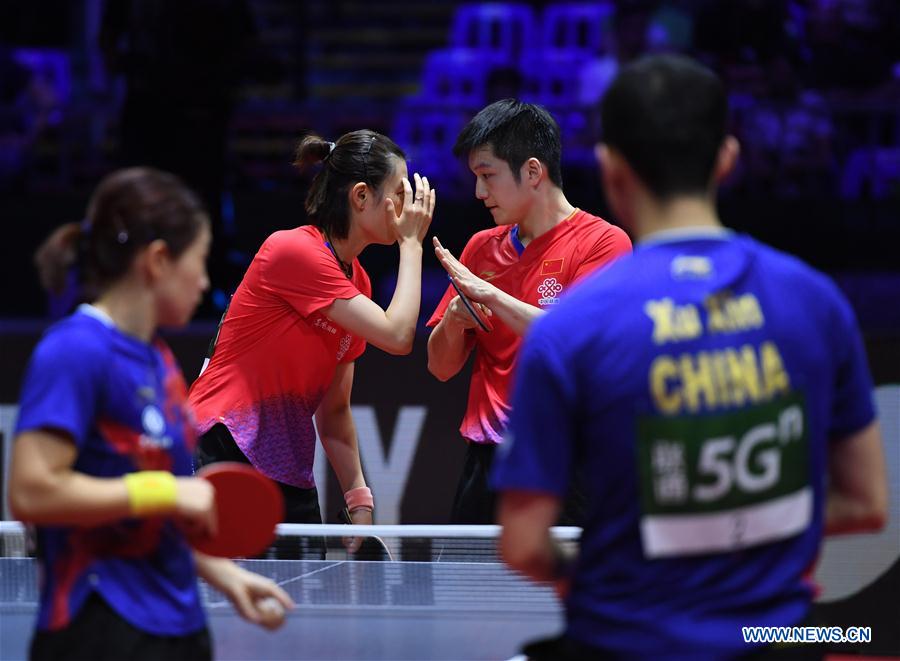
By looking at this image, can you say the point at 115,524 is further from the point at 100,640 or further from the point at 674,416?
the point at 674,416

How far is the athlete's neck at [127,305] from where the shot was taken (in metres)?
1.94

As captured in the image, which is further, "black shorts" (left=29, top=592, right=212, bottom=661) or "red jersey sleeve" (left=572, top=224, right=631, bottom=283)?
"red jersey sleeve" (left=572, top=224, right=631, bottom=283)

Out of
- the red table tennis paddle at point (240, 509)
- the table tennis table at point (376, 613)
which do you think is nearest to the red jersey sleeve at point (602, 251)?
the table tennis table at point (376, 613)

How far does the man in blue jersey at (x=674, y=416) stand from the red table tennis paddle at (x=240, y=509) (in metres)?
0.58

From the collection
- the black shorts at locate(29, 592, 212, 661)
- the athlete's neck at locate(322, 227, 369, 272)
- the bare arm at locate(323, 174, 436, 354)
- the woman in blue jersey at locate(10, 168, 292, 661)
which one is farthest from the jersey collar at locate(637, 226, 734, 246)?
the athlete's neck at locate(322, 227, 369, 272)

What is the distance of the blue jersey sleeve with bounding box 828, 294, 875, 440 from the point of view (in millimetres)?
1767

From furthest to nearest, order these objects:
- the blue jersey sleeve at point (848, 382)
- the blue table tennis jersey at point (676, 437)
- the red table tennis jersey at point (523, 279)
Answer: the red table tennis jersey at point (523, 279)
the blue jersey sleeve at point (848, 382)
the blue table tennis jersey at point (676, 437)

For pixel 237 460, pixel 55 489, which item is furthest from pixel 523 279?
pixel 55 489

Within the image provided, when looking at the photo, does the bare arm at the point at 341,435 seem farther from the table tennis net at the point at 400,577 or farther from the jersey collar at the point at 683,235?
the jersey collar at the point at 683,235

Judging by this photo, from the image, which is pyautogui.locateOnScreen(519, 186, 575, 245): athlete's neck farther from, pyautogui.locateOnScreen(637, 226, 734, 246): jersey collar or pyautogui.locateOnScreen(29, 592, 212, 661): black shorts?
pyautogui.locateOnScreen(29, 592, 212, 661): black shorts

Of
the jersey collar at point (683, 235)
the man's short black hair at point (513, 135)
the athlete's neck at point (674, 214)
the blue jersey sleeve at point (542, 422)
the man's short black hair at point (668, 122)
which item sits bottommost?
the blue jersey sleeve at point (542, 422)

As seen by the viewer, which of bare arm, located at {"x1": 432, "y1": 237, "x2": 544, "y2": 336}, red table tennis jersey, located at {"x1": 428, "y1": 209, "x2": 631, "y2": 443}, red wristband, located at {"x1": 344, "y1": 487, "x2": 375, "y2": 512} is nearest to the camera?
bare arm, located at {"x1": 432, "y1": 237, "x2": 544, "y2": 336}

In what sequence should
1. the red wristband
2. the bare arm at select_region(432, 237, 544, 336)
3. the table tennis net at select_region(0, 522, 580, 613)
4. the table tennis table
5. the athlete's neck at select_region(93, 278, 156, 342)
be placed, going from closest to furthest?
the athlete's neck at select_region(93, 278, 156, 342)
the table tennis table
the table tennis net at select_region(0, 522, 580, 613)
the bare arm at select_region(432, 237, 544, 336)
the red wristband

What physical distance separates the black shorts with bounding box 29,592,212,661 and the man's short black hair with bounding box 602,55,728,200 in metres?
0.99
